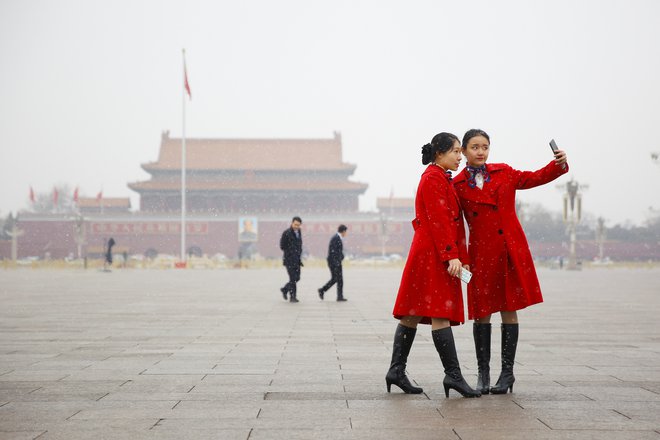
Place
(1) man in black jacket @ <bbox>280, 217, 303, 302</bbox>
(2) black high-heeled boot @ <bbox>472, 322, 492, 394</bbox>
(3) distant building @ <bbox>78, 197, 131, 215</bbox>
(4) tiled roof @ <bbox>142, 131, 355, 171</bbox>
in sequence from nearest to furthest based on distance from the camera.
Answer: (2) black high-heeled boot @ <bbox>472, 322, 492, 394</bbox> < (1) man in black jacket @ <bbox>280, 217, 303, 302</bbox> < (4) tiled roof @ <bbox>142, 131, 355, 171</bbox> < (3) distant building @ <bbox>78, 197, 131, 215</bbox>

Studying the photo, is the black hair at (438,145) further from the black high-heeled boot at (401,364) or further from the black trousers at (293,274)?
the black trousers at (293,274)

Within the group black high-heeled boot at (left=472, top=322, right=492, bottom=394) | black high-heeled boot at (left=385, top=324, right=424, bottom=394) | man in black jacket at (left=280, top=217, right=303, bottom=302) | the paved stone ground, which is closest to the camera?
the paved stone ground

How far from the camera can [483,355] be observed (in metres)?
4.04

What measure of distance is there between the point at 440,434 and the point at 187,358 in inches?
104

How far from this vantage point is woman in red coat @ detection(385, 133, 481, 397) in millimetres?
3742

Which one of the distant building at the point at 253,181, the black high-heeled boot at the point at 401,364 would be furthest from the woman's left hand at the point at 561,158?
the distant building at the point at 253,181

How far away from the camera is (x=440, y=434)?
3002 millimetres

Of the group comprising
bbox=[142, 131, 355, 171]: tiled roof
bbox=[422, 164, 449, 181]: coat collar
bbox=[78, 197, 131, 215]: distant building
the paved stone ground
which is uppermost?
bbox=[142, 131, 355, 171]: tiled roof

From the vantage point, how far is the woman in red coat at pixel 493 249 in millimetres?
3979

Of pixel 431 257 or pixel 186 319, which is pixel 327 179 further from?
pixel 431 257

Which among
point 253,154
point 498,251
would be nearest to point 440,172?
point 498,251

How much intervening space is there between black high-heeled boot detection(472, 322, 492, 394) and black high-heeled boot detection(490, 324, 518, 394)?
0.06m

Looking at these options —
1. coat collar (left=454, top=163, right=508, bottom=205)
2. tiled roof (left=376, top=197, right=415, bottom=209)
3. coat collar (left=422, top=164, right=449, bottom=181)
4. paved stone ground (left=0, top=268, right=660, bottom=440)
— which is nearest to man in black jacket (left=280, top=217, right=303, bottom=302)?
paved stone ground (left=0, top=268, right=660, bottom=440)

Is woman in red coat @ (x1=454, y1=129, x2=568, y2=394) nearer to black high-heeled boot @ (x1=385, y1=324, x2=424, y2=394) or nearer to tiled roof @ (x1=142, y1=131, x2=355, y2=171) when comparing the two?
black high-heeled boot @ (x1=385, y1=324, x2=424, y2=394)
